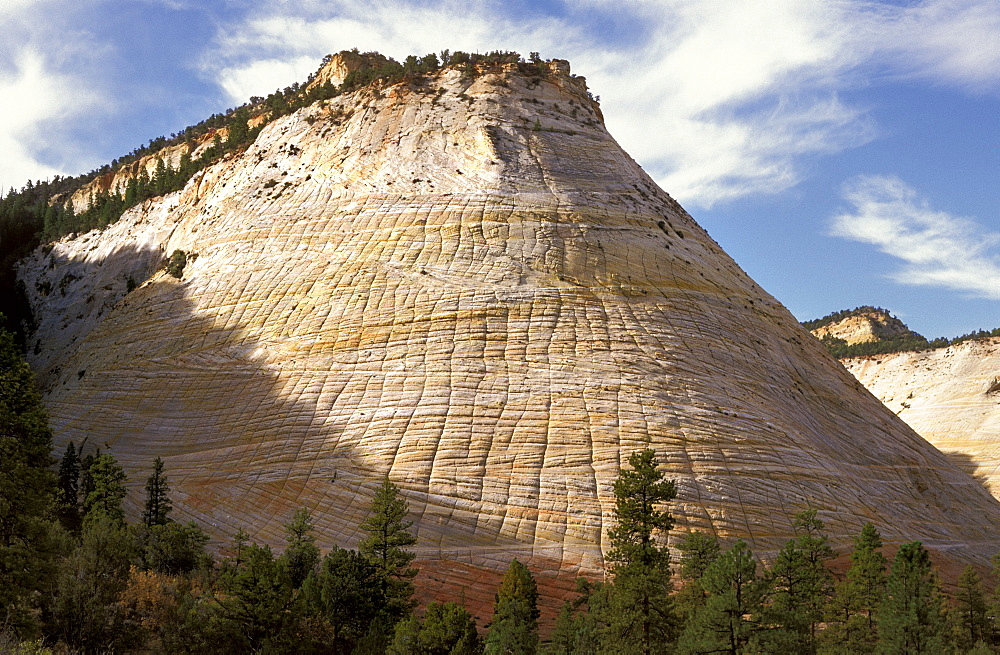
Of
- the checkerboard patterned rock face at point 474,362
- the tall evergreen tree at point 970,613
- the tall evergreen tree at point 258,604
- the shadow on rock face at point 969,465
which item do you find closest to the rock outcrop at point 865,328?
the shadow on rock face at point 969,465

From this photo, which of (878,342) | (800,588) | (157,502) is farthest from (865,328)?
(157,502)

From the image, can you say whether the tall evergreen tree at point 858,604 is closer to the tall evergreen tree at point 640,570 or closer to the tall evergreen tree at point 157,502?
the tall evergreen tree at point 640,570

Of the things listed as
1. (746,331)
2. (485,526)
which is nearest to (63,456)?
(485,526)

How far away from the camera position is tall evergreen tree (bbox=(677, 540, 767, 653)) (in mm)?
22141

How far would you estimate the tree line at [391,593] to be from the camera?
22.9 meters

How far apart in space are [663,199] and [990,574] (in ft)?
87.0

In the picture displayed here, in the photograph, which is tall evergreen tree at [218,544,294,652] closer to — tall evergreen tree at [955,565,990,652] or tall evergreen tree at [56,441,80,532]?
tall evergreen tree at [56,441,80,532]

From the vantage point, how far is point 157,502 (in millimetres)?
32844

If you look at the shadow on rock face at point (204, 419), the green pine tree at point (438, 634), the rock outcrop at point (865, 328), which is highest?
the rock outcrop at point (865, 328)

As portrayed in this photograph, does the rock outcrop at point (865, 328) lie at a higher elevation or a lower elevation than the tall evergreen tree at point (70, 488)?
higher

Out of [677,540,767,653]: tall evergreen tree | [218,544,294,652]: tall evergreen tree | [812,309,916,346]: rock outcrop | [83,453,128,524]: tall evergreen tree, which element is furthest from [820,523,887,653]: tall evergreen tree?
[812,309,916,346]: rock outcrop

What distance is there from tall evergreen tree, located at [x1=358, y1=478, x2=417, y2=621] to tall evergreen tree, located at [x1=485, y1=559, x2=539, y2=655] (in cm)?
301

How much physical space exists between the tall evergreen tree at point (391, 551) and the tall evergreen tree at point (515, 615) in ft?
9.89

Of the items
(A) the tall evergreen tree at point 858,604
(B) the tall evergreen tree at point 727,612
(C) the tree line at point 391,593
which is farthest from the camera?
(A) the tall evergreen tree at point 858,604
